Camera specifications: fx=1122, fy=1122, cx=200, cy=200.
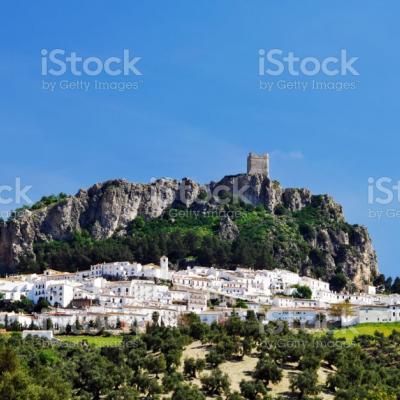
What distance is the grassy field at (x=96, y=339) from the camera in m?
91.0

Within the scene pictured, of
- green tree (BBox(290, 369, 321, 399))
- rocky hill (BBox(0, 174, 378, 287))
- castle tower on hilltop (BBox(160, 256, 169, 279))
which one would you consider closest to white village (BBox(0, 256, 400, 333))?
castle tower on hilltop (BBox(160, 256, 169, 279))

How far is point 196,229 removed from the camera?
5758 inches

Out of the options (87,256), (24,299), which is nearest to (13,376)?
(24,299)

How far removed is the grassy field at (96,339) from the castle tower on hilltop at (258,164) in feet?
227

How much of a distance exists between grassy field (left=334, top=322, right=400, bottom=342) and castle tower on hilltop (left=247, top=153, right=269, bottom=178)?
5603cm

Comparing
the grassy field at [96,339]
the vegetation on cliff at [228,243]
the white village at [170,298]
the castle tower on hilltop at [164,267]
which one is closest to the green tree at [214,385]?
the grassy field at [96,339]

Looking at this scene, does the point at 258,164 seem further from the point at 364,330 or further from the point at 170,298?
the point at 364,330

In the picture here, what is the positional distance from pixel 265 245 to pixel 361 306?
27813 millimetres

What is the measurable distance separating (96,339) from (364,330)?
1022 inches

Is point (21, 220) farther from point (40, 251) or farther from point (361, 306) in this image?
point (361, 306)

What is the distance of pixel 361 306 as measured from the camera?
11406 centimetres

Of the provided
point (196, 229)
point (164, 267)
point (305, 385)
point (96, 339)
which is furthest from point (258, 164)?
point (305, 385)

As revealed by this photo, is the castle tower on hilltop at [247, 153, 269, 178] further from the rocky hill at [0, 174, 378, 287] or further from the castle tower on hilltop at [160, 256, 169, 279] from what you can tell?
the castle tower on hilltop at [160, 256, 169, 279]

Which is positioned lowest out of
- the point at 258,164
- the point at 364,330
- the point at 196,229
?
the point at 364,330
